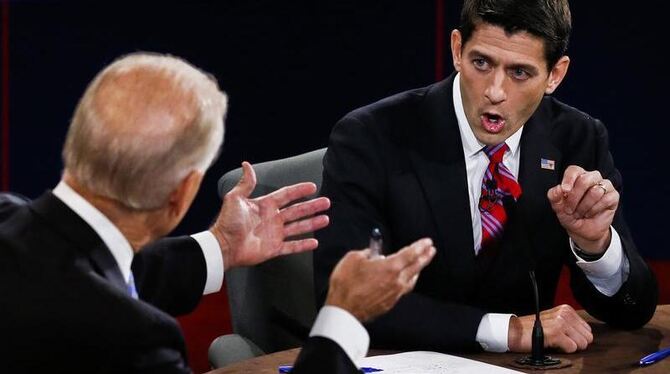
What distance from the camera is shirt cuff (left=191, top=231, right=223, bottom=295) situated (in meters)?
2.39

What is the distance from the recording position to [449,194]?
2773mm

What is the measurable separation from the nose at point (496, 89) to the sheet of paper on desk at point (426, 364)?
24.3 inches

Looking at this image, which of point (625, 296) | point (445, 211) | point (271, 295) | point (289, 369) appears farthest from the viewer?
point (271, 295)

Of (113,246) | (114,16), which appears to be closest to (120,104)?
(113,246)

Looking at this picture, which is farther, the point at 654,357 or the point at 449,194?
the point at 449,194

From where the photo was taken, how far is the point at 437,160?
9.19 feet

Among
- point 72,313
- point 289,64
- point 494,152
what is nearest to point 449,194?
point 494,152

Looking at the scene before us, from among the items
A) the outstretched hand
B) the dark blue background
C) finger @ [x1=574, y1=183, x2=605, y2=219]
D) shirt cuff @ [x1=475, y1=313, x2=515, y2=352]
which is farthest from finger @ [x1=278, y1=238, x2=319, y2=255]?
the dark blue background

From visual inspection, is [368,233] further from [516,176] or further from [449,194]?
[516,176]

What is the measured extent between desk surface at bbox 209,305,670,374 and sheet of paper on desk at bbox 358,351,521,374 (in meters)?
0.07

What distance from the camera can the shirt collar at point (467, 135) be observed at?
2812 mm

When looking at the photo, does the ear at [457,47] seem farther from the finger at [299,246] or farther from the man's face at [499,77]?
the finger at [299,246]

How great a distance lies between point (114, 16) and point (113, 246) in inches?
116

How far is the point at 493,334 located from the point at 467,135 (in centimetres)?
55
